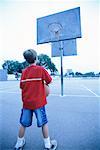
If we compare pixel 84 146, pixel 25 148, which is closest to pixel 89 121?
pixel 84 146

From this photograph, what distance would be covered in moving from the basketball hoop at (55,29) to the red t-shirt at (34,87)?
689cm

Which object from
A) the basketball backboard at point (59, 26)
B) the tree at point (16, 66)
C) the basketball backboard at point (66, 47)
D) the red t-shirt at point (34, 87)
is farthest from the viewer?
the tree at point (16, 66)

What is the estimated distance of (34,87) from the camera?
2.60 meters

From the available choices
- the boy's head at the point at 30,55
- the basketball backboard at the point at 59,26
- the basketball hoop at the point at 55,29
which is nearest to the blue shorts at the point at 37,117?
the boy's head at the point at 30,55

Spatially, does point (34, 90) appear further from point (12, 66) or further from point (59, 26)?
point (12, 66)

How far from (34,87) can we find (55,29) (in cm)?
733

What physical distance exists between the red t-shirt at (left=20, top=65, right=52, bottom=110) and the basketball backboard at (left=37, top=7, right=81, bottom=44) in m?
6.37

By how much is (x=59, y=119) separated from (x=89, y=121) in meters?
0.63

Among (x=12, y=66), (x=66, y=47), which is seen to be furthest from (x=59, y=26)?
(x=12, y=66)

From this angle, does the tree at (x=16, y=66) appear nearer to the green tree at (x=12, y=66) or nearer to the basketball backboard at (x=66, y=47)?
the green tree at (x=12, y=66)

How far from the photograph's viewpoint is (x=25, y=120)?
8.71ft

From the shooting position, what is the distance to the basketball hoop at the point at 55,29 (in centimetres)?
939

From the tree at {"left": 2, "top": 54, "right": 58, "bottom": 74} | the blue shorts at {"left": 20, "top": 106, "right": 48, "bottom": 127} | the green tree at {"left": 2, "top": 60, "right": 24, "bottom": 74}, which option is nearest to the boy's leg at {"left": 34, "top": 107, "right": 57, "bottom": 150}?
the blue shorts at {"left": 20, "top": 106, "right": 48, "bottom": 127}

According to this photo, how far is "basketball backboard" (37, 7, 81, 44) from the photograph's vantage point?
29.1 ft
